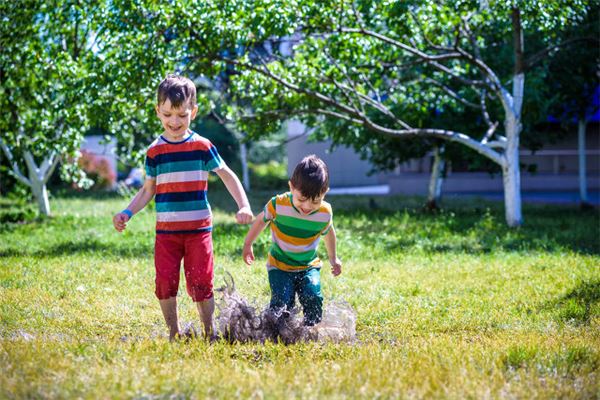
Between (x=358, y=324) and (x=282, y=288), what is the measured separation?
2.88 ft

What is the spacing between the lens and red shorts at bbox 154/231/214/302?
182 inches

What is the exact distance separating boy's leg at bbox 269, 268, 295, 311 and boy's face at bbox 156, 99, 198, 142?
45.5 inches

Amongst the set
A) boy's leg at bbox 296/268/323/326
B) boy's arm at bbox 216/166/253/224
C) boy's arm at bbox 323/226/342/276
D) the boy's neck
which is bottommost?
boy's leg at bbox 296/268/323/326

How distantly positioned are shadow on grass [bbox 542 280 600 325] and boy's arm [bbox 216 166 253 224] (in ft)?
8.90

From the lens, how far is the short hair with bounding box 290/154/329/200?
456 cm

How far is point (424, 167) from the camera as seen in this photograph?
94.3ft

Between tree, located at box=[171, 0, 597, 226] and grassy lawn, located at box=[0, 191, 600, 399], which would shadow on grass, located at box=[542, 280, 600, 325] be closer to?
grassy lawn, located at box=[0, 191, 600, 399]

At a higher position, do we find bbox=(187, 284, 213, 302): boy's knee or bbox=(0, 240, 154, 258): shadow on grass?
bbox=(187, 284, 213, 302): boy's knee

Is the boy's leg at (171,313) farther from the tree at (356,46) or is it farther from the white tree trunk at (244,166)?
the white tree trunk at (244,166)

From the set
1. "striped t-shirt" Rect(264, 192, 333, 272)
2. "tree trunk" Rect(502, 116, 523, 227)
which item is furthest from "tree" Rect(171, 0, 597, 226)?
"striped t-shirt" Rect(264, 192, 333, 272)

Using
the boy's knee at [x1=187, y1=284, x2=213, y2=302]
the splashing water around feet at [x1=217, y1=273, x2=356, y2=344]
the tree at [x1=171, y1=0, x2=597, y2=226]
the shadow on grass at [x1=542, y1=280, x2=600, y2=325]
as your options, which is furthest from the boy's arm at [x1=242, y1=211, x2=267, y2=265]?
the tree at [x1=171, y1=0, x2=597, y2=226]

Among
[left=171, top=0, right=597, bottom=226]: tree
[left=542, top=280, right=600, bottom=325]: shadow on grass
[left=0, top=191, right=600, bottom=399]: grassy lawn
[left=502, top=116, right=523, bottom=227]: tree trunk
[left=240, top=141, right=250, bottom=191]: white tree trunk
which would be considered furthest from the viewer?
[left=240, top=141, right=250, bottom=191]: white tree trunk

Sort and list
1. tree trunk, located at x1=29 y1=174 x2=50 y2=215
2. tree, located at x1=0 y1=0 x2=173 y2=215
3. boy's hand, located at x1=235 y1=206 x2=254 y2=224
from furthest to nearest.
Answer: tree trunk, located at x1=29 y1=174 x2=50 y2=215
tree, located at x1=0 y1=0 x2=173 y2=215
boy's hand, located at x1=235 y1=206 x2=254 y2=224

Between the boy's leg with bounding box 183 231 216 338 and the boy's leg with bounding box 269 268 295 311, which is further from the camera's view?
the boy's leg with bounding box 269 268 295 311
